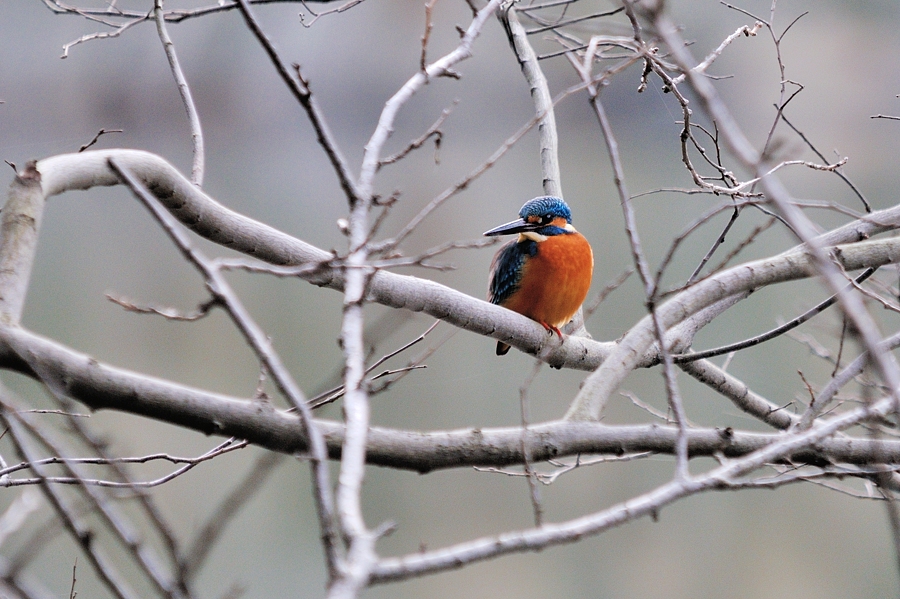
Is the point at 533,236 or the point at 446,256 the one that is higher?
the point at 446,256

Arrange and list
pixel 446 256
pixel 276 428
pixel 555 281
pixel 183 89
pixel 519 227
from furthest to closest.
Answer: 1. pixel 446 256
2. pixel 519 227
3. pixel 555 281
4. pixel 183 89
5. pixel 276 428

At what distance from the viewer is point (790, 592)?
16.6ft

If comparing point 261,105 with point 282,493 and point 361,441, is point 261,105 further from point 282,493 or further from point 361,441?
point 361,441

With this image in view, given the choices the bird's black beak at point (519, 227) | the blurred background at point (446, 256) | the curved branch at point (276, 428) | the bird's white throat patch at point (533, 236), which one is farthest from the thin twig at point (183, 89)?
the blurred background at point (446, 256)

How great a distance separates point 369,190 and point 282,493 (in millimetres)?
4828

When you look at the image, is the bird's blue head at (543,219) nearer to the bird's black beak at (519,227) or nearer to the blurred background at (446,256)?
the bird's black beak at (519,227)

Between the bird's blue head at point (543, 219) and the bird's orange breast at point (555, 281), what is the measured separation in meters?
0.03

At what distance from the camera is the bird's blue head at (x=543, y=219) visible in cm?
202

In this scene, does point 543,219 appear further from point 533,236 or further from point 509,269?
point 509,269

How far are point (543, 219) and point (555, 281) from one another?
0.71ft

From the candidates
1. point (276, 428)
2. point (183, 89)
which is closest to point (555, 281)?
point (183, 89)

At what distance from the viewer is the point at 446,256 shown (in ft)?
18.0

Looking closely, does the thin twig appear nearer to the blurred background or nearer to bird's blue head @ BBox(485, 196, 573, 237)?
bird's blue head @ BBox(485, 196, 573, 237)

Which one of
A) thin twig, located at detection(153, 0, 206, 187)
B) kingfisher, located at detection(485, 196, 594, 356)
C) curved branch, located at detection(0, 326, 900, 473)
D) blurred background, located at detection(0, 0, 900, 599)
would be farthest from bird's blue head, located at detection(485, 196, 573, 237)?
blurred background, located at detection(0, 0, 900, 599)
